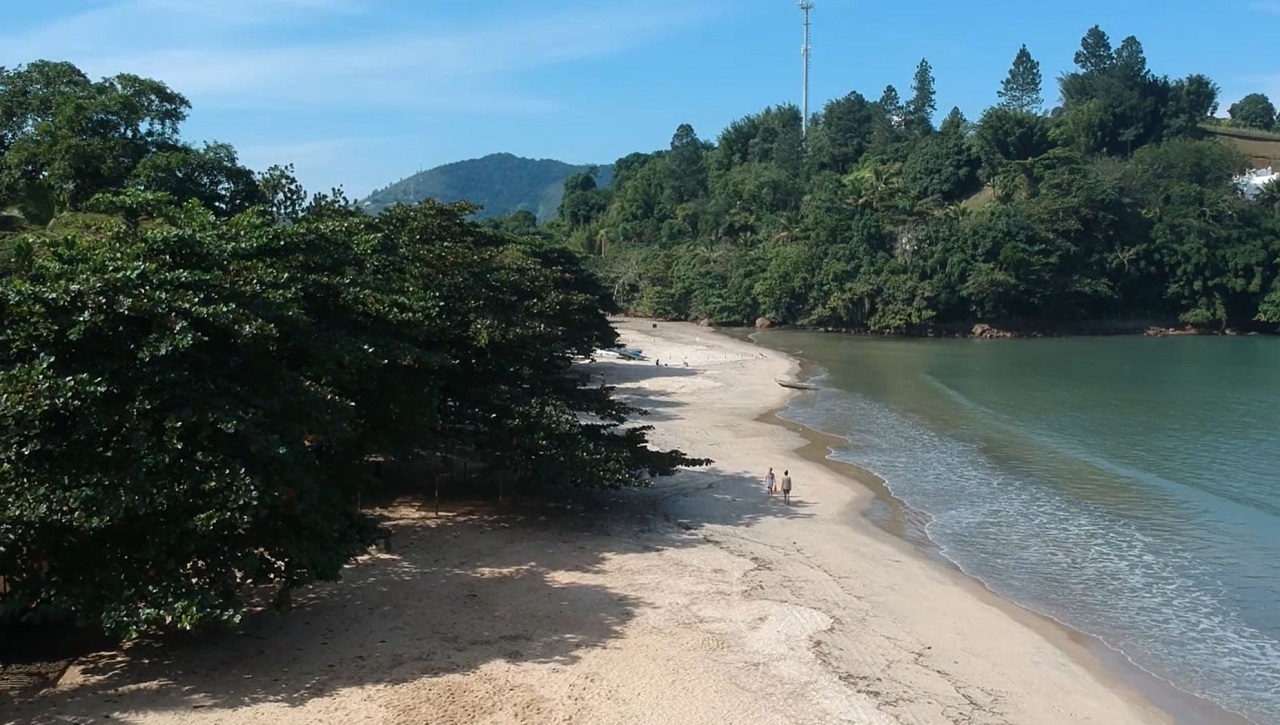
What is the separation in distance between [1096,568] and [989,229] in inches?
2585

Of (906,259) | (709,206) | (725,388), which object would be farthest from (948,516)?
(709,206)

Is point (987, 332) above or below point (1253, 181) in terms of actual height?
below

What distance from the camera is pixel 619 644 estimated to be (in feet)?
48.0

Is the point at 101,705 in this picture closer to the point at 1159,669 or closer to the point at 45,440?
the point at 45,440

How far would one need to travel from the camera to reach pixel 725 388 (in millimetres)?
46938

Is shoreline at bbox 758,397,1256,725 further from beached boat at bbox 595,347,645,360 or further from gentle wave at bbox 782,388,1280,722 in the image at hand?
beached boat at bbox 595,347,645,360

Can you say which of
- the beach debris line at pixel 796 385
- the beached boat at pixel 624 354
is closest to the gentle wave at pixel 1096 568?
the beach debris line at pixel 796 385

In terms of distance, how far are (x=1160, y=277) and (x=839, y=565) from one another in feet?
255

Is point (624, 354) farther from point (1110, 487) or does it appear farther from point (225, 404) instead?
point (225, 404)

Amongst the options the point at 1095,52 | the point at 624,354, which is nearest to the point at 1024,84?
the point at 1095,52

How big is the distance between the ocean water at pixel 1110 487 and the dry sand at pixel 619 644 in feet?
6.51

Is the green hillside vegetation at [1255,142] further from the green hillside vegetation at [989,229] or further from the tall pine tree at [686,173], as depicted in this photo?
the tall pine tree at [686,173]

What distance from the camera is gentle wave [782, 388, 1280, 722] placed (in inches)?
622

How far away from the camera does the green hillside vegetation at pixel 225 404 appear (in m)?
11.6
